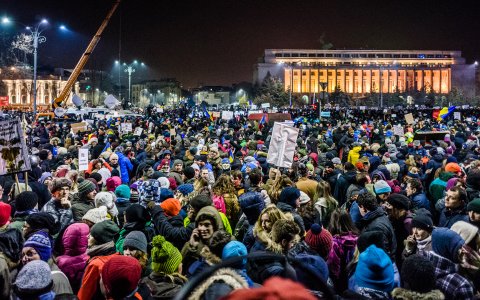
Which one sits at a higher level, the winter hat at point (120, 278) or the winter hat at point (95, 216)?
the winter hat at point (95, 216)

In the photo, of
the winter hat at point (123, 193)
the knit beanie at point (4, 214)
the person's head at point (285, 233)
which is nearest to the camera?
the person's head at point (285, 233)

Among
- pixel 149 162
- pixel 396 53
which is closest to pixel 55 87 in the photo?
pixel 396 53

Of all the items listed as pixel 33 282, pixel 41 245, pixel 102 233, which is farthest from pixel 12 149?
pixel 33 282

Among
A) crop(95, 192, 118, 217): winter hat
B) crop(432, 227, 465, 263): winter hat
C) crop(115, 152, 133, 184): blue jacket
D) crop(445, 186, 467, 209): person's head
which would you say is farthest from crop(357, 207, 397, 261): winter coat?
crop(115, 152, 133, 184): blue jacket

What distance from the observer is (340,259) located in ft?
16.7

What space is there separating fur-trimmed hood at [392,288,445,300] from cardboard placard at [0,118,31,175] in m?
5.31

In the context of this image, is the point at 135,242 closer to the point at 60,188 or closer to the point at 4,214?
the point at 4,214

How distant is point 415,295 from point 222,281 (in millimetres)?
1867

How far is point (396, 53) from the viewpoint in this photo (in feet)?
465

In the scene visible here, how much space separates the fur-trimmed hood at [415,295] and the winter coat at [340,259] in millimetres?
1502

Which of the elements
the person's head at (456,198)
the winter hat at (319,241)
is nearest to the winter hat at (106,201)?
the winter hat at (319,241)

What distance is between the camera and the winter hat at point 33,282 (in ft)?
11.3

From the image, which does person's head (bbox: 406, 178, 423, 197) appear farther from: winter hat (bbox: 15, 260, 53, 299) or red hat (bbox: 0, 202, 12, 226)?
winter hat (bbox: 15, 260, 53, 299)

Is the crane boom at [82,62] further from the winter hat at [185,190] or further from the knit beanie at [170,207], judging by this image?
the knit beanie at [170,207]
